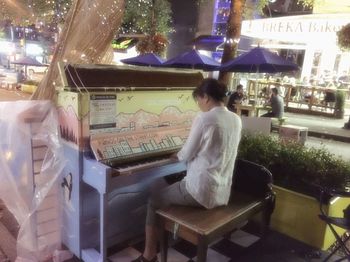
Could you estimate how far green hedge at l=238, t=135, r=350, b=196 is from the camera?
2.81 meters

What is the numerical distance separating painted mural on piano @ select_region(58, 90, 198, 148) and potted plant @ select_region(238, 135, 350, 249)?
32.2 inches

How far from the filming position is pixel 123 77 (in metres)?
2.77

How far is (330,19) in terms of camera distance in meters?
5.25

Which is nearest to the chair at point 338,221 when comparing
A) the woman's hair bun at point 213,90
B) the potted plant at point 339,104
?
the woman's hair bun at point 213,90

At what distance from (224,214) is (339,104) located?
33.5 feet

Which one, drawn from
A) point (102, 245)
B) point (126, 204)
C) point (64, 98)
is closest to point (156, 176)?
point (126, 204)

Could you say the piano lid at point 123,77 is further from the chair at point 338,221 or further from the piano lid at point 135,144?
the chair at point 338,221

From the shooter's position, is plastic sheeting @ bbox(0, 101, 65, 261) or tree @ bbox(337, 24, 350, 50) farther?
tree @ bbox(337, 24, 350, 50)

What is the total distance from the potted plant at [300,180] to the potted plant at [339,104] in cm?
856

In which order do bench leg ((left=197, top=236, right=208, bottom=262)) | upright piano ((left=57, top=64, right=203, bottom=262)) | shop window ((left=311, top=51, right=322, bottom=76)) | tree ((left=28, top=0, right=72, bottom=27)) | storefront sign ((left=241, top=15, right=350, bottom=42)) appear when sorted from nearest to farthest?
1. bench leg ((left=197, top=236, right=208, bottom=262))
2. upright piano ((left=57, top=64, right=203, bottom=262))
3. storefront sign ((left=241, top=15, right=350, bottom=42))
4. tree ((left=28, top=0, right=72, bottom=27))
5. shop window ((left=311, top=51, right=322, bottom=76))

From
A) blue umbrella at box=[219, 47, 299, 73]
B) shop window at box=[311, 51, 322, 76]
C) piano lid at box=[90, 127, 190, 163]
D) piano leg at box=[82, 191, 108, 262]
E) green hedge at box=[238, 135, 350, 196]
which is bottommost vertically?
piano leg at box=[82, 191, 108, 262]

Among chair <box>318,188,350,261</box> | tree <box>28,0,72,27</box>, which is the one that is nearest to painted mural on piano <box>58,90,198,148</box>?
chair <box>318,188,350,261</box>

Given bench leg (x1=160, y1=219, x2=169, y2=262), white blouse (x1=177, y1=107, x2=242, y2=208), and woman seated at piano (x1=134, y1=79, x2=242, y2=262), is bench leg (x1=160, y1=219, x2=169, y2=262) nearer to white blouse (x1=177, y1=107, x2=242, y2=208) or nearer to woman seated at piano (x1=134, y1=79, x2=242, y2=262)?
woman seated at piano (x1=134, y1=79, x2=242, y2=262)

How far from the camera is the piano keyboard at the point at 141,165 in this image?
2256mm
